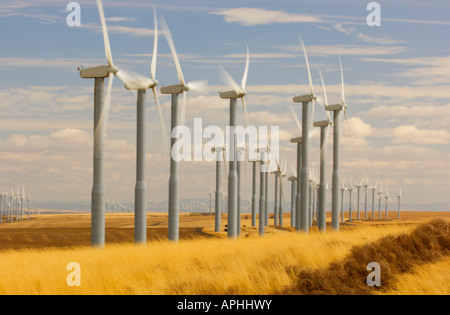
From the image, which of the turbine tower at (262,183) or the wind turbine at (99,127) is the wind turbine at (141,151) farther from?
the turbine tower at (262,183)

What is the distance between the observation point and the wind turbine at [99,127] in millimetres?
32375

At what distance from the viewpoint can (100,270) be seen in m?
23.2

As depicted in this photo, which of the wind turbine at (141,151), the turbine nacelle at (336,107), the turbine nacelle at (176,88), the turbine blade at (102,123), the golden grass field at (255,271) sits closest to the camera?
the golden grass field at (255,271)

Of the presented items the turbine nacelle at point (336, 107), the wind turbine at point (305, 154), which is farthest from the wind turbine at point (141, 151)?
the turbine nacelle at point (336, 107)

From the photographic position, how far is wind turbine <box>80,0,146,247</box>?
32.4 metres

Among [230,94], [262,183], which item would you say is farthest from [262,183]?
[230,94]

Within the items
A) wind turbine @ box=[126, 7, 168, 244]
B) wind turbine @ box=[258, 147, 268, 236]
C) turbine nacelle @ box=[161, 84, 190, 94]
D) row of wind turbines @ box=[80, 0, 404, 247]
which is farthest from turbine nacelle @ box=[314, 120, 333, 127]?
wind turbine @ box=[126, 7, 168, 244]

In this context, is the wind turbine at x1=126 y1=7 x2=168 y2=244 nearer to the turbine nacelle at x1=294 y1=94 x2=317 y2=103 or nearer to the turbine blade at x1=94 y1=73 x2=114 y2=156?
the turbine blade at x1=94 y1=73 x2=114 y2=156

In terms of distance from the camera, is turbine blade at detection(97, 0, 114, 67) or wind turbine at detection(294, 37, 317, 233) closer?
turbine blade at detection(97, 0, 114, 67)

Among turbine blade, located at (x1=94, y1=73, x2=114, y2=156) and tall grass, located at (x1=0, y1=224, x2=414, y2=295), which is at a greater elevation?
turbine blade, located at (x1=94, y1=73, x2=114, y2=156)
